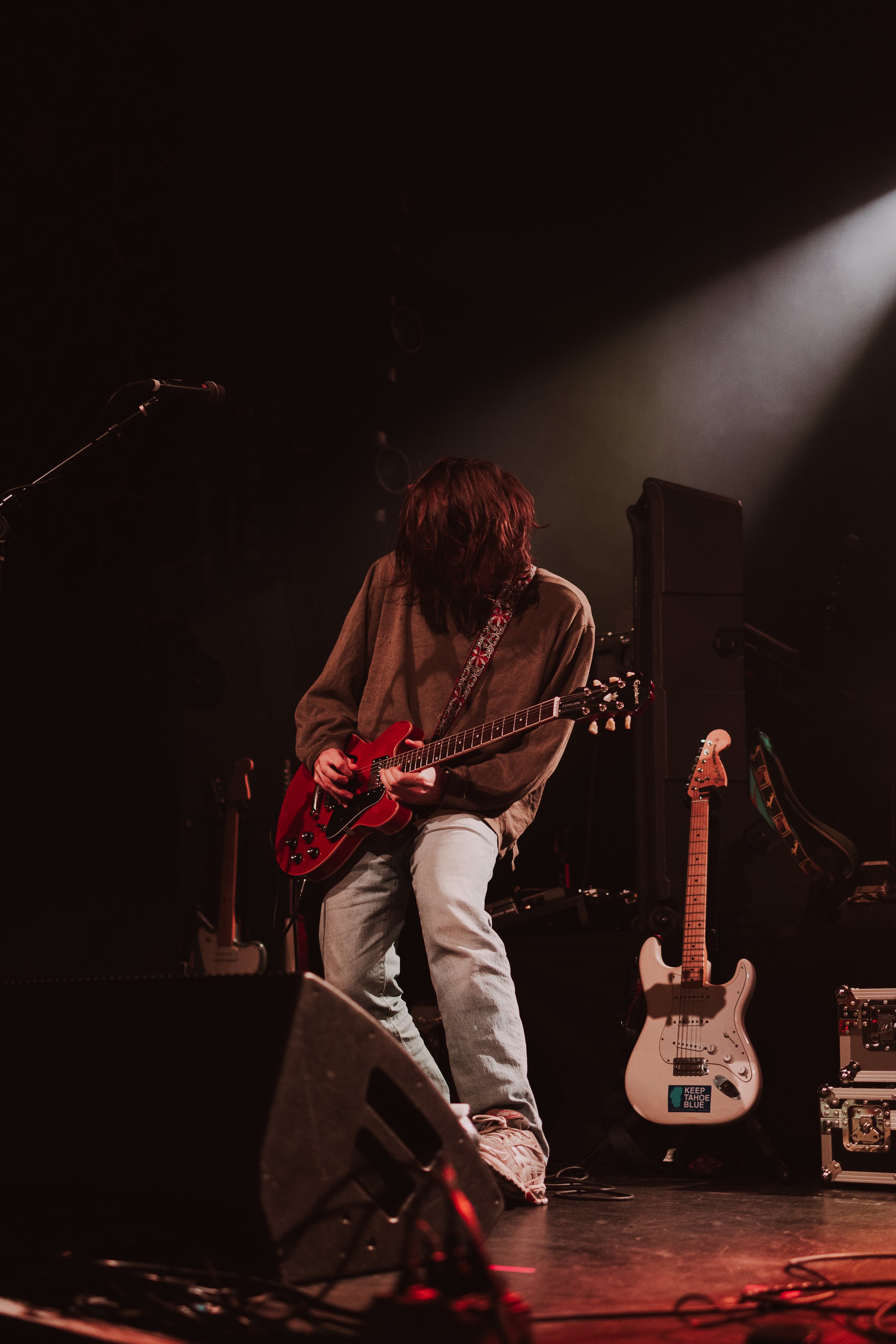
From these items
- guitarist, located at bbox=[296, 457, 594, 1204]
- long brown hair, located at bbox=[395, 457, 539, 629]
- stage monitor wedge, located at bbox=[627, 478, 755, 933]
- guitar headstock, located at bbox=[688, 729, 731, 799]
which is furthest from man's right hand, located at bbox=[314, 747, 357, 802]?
stage monitor wedge, located at bbox=[627, 478, 755, 933]

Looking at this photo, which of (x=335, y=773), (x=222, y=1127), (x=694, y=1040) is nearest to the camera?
(x=222, y=1127)

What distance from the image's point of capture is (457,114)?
586cm

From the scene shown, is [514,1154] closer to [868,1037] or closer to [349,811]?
[349,811]

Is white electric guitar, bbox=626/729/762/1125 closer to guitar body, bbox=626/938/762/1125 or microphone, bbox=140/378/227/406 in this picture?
guitar body, bbox=626/938/762/1125

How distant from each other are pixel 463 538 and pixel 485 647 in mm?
319

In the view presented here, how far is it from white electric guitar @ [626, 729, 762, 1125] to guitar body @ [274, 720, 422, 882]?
3.20 feet

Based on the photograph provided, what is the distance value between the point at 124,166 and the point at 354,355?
5.33 ft

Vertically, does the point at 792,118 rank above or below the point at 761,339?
above

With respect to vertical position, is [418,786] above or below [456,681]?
below

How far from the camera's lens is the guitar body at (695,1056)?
2.95 metres

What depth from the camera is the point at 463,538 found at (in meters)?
3.04

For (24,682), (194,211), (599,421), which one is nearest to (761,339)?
(599,421)

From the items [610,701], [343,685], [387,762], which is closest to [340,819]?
[387,762]

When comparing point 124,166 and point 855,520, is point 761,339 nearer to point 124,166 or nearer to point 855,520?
point 855,520
